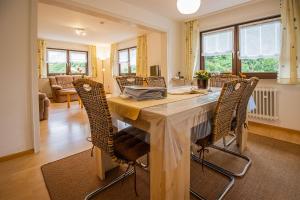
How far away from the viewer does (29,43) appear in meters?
2.16

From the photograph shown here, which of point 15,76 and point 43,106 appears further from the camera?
point 43,106

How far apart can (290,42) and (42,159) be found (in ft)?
13.0

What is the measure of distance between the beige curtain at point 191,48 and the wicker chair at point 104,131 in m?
3.12

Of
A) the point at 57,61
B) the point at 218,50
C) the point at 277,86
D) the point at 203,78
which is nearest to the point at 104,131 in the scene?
the point at 203,78

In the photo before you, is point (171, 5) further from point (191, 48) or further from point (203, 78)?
point (203, 78)

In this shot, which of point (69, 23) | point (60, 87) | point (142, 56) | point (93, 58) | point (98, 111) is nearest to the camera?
point (98, 111)

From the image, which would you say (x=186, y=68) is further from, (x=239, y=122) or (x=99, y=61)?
(x=99, y=61)

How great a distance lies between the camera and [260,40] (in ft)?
10.9

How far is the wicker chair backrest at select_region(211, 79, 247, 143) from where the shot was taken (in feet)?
4.42

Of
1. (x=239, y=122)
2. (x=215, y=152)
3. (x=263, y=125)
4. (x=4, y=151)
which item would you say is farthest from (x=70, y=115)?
(x=263, y=125)

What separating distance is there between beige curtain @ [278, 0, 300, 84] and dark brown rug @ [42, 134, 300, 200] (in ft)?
4.11

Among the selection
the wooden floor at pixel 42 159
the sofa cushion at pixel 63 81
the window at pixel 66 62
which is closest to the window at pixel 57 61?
the window at pixel 66 62

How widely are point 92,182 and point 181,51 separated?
3.73 metres

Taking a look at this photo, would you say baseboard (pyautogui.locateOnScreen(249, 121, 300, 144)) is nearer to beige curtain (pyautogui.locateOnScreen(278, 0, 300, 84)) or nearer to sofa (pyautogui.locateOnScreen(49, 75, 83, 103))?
beige curtain (pyautogui.locateOnScreen(278, 0, 300, 84))
